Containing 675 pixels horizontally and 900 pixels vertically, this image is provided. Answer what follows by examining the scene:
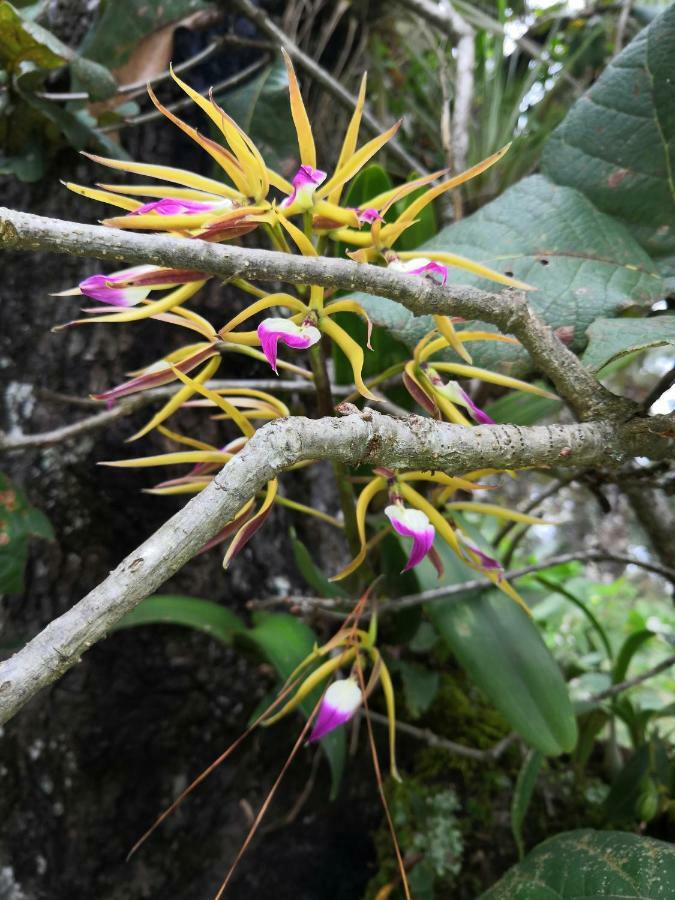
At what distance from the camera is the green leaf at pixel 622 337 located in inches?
18.2

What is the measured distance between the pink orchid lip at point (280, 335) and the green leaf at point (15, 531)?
1.62 feet

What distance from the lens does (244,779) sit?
89 centimetres

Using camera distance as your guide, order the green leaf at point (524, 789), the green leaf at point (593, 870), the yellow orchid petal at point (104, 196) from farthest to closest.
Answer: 1. the green leaf at point (524, 789)
2. the green leaf at point (593, 870)
3. the yellow orchid petal at point (104, 196)

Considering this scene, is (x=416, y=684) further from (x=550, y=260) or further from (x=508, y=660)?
(x=550, y=260)

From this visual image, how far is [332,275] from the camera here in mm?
407

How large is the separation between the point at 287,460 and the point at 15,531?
1.80 feet

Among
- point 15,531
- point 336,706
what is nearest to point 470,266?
point 336,706

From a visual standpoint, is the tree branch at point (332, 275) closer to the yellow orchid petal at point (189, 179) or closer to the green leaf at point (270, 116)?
the yellow orchid petal at point (189, 179)

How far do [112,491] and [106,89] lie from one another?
22.0 inches

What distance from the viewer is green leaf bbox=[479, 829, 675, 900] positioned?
52cm

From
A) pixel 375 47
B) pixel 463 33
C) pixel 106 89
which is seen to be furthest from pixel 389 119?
pixel 106 89

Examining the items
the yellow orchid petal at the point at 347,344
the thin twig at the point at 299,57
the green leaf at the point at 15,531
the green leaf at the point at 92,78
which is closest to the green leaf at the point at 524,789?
the yellow orchid petal at the point at 347,344

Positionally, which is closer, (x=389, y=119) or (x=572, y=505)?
(x=389, y=119)

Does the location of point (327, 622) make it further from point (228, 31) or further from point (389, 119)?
point (389, 119)
